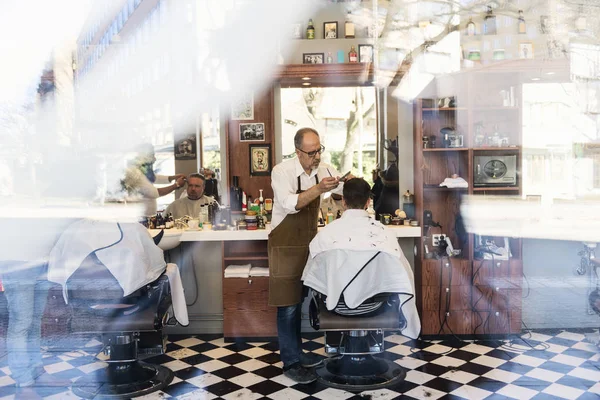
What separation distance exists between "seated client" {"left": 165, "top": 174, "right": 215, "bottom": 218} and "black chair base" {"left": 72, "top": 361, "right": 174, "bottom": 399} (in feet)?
2.23

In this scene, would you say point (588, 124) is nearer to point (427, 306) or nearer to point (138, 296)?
point (427, 306)

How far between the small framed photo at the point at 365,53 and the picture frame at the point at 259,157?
65 cm

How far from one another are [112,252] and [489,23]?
1.52 m

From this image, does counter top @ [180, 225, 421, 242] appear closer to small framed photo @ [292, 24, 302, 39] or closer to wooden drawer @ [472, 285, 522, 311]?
wooden drawer @ [472, 285, 522, 311]

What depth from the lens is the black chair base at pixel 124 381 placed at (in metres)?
2.38

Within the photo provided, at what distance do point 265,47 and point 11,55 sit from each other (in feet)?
4.34

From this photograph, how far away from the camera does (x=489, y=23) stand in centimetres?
216

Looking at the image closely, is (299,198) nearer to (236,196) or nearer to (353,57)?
(236,196)

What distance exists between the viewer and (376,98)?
307 cm

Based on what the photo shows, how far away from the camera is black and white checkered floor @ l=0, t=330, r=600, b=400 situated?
233cm

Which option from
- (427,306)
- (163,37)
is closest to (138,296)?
(163,37)

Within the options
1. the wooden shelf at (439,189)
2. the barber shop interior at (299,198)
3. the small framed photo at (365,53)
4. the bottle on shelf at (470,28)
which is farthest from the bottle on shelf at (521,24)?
the wooden shelf at (439,189)

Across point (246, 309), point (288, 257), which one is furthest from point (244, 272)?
point (288, 257)

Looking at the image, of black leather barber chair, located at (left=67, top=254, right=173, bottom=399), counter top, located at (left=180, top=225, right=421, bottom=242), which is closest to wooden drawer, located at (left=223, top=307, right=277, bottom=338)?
counter top, located at (left=180, top=225, right=421, bottom=242)
